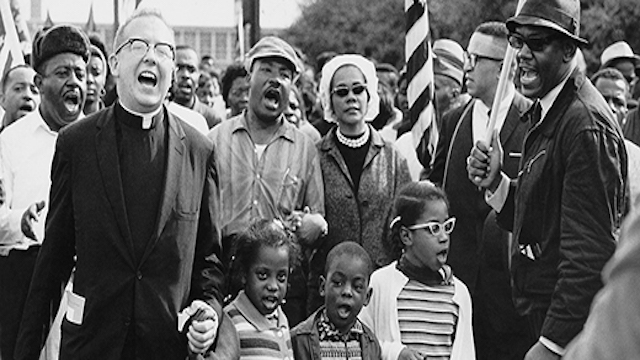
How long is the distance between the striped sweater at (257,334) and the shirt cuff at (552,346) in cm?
191

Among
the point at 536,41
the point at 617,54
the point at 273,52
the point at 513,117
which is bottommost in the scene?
the point at 617,54

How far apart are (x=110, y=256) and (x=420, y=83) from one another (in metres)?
4.18

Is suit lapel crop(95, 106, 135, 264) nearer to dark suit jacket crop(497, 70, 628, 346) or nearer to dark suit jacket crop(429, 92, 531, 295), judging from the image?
dark suit jacket crop(497, 70, 628, 346)

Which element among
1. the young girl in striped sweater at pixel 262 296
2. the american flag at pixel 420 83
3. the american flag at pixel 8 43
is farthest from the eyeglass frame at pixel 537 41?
the american flag at pixel 8 43

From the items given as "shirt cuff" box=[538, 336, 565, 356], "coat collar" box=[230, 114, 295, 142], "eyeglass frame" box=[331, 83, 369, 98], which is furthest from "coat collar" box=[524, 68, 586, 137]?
"eyeglass frame" box=[331, 83, 369, 98]

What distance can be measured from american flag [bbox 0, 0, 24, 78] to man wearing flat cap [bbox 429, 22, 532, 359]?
3.16 m

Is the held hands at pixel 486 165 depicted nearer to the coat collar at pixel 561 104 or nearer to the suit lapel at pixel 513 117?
the coat collar at pixel 561 104

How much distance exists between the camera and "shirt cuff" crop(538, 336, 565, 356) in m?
4.59

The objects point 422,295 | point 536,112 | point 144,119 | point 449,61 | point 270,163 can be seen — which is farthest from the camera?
point 449,61

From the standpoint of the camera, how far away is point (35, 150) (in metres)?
7.01

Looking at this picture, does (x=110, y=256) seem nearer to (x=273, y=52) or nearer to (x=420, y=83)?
(x=273, y=52)

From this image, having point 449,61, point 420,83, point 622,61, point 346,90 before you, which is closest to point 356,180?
point 346,90

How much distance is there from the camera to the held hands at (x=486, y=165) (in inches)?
225

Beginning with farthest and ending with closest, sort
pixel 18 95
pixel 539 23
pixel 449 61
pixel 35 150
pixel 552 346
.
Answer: pixel 449 61 < pixel 18 95 < pixel 35 150 < pixel 539 23 < pixel 552 346
